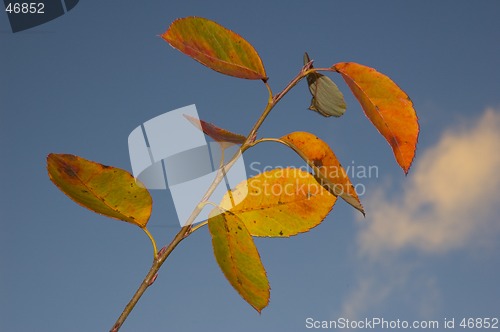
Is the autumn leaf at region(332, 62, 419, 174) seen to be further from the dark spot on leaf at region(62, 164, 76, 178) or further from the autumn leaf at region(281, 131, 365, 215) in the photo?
the dark spot on leaf at region(62, 164, 76, 178)

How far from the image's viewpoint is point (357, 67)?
722 millimetres

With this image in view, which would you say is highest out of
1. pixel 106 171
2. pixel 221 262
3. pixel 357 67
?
pixel 357 67

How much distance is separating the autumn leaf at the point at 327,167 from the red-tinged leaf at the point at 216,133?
8cm

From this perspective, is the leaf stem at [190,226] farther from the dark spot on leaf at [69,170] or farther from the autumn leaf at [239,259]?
the dark spot on leaf at [69,170]

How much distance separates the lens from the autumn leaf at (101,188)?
2.07 feet

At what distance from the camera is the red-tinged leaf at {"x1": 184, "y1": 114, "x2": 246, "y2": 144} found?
2.20 ft

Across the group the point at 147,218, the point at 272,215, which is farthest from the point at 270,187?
the point at 147,218

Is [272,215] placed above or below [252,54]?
below

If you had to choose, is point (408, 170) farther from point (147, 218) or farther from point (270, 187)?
point (147, 218)

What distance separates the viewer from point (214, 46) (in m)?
0.71

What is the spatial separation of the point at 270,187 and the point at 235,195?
0.05m

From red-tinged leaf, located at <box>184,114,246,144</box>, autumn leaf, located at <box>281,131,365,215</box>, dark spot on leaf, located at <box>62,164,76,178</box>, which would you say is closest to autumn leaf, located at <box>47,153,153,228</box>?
dark spot on leaf, located at <box>62,164,76,178</box>

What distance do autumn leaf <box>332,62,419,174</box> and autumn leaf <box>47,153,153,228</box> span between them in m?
0.30

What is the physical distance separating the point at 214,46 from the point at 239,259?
28 cm
